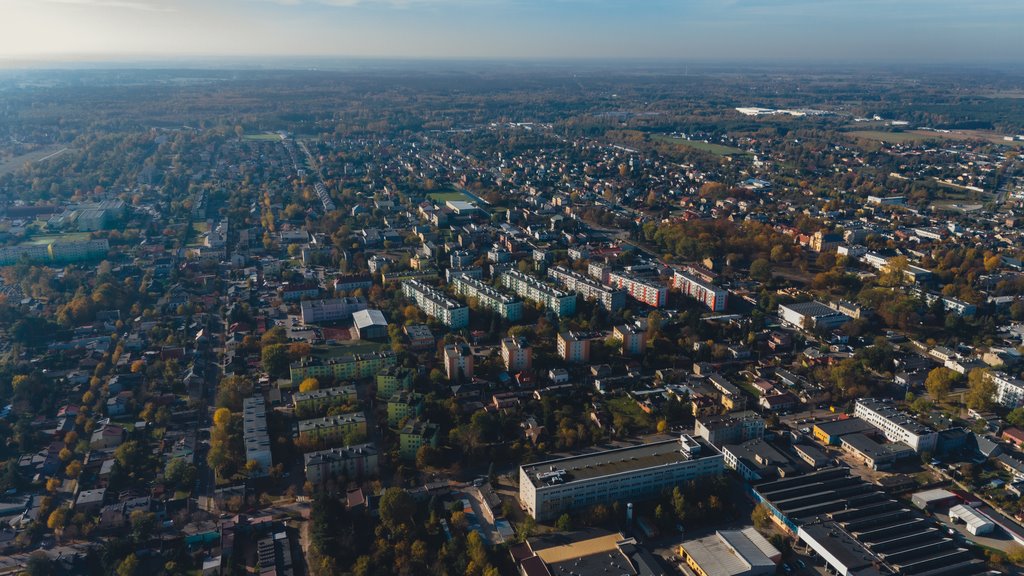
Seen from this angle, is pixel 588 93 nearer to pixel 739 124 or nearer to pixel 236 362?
pixel 739 124

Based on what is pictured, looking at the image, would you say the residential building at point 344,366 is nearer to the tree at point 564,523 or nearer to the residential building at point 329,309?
the residential building at point 329,309

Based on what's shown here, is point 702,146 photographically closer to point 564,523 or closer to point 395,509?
point 564,523

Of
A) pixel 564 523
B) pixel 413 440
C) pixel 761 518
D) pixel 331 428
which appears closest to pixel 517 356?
pixel 413 440

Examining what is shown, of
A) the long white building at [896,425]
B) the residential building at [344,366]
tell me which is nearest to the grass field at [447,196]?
the residential building at [344,366]

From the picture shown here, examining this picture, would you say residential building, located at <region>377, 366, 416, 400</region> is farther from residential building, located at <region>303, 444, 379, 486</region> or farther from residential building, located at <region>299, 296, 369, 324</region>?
residential building, located at <region>299, 296, 369, 324</region>

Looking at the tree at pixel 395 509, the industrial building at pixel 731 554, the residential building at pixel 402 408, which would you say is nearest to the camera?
the industrial building at pixel 731 554
